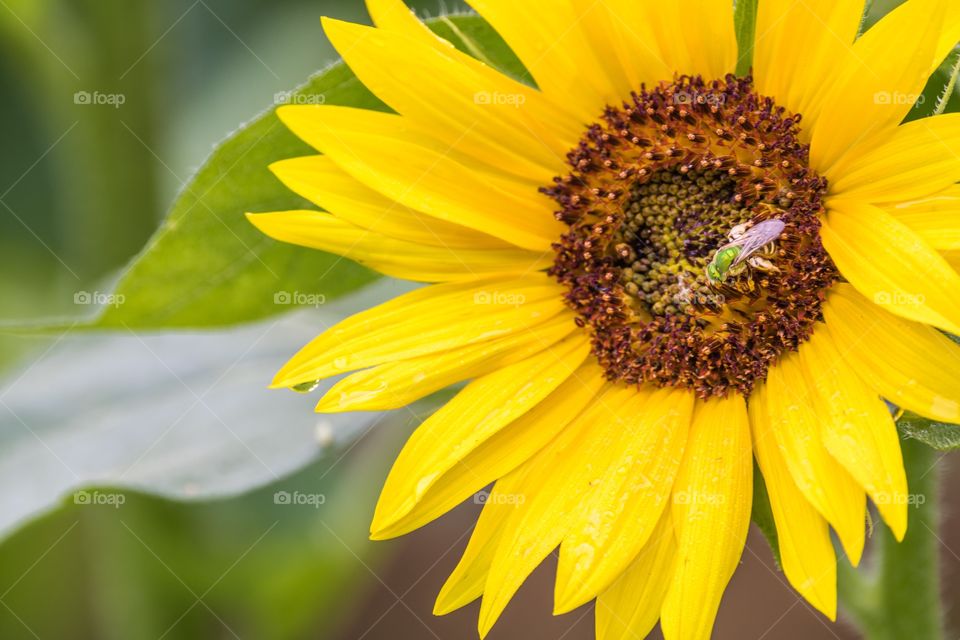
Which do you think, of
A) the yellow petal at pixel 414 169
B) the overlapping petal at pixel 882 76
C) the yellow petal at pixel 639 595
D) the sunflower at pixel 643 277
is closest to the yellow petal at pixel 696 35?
the sunflower at pixel 643 277

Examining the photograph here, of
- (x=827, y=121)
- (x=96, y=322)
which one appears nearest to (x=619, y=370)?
(x=827, y=121)

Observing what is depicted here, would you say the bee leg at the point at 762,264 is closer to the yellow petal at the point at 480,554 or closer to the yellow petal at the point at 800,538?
the yellow petal at the point at 800,538

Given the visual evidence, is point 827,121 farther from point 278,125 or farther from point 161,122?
point 161,122

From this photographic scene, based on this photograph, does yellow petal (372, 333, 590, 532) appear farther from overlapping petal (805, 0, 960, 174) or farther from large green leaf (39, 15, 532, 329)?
overlapping petal (805, 0, 960, 174)

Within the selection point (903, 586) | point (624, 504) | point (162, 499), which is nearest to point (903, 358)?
point (624, 504)

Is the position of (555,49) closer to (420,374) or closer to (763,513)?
(420,374)

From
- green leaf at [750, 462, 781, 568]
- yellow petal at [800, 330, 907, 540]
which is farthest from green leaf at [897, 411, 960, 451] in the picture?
green leaf at [750, 462, 781, 568]
